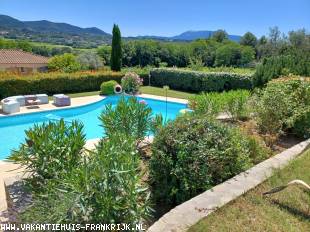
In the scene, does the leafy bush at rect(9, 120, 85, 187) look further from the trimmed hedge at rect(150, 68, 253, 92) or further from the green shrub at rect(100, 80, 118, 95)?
the trimmed hedge at rect(150, 68, 253, 92)

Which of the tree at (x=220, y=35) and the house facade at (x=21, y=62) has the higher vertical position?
the tree at (x=220, y=35)

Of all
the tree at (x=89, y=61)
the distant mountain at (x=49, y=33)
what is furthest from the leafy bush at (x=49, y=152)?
the distant mountain at (x=49, y=33)

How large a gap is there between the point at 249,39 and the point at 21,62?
54478mm

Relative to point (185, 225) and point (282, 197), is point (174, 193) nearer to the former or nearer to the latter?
point (185, 225)

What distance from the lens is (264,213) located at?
366 centimetres

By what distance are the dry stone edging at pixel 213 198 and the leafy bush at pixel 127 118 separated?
2.30 m

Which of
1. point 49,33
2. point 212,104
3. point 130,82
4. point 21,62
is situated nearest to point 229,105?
point 212,104

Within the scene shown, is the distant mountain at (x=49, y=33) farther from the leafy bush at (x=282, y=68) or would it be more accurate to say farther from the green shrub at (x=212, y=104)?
the green shrub at (x=212, y=104)

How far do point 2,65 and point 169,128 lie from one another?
3688cm

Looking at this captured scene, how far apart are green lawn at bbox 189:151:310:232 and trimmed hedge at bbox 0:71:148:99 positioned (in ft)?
52.4

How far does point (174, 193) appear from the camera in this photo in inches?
167

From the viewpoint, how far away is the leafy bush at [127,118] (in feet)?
19.0

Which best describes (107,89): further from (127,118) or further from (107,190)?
(107,190)

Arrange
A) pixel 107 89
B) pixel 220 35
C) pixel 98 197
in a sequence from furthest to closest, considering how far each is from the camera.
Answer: pixel 220 35 → pixel 107 89 → pixel 98 197
